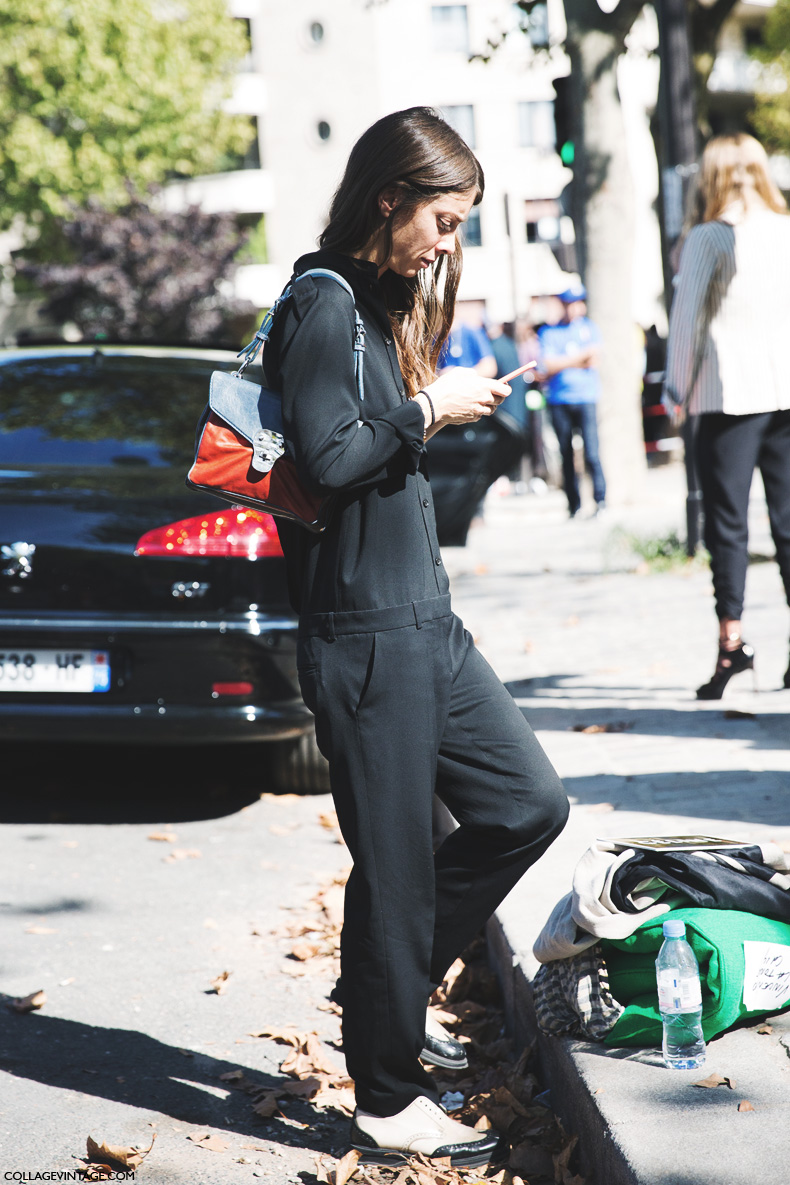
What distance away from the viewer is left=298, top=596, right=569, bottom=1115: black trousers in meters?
2.45

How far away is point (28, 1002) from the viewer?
3506mm

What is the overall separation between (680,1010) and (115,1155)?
3.82 ft

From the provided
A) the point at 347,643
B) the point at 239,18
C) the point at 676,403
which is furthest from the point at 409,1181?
the point at 239,18

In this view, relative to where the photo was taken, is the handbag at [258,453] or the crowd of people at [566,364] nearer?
the handbag at [258,453]

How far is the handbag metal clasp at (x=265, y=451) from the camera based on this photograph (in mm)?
2387

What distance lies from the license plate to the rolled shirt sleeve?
→ 2.50 m

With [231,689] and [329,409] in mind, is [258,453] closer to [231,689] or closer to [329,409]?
[329,409]

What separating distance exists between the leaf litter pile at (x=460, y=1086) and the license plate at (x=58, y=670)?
117 centimetres

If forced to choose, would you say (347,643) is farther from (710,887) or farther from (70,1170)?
(70,1170)

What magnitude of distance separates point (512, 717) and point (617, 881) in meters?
0.44

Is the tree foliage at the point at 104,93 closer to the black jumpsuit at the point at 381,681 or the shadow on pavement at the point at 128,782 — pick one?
the shadow on pavement at the point at 128,782

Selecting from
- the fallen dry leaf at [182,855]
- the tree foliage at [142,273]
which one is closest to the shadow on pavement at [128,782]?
the fallen dry leaf at [182,855]

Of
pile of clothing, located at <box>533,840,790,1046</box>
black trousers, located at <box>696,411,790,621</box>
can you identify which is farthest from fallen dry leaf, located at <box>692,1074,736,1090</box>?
black trousers, located at <box>696,411,790,621</box>

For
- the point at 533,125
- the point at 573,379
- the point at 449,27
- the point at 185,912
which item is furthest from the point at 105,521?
the point at 449,27
